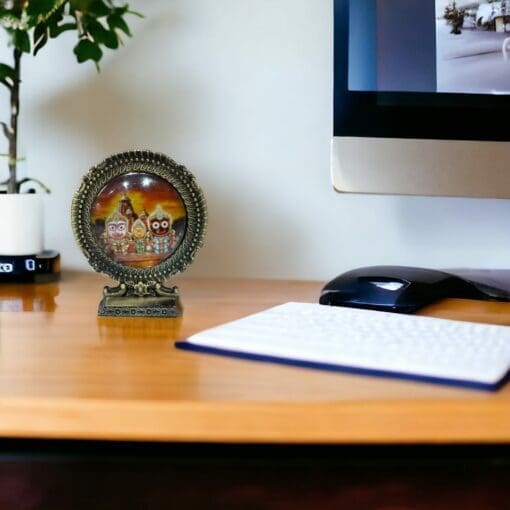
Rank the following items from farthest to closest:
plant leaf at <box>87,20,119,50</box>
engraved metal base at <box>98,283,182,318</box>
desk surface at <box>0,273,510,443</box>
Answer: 1. plant leaf at <box>87,20,119,50</box>
2. engraved metal base at <box>98,283,182,318</box>
3. desk surface at <box>0,273,510,443</box>

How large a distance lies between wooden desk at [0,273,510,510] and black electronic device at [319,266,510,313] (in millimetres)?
221

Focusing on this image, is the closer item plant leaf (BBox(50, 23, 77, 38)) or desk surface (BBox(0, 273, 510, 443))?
desk surface (BBox(0, 273, 510, 443))

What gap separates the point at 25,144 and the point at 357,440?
0.75 meters

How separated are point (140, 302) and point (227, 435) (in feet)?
0.96

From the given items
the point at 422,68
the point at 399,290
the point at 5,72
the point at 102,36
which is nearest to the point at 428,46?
the point at 422,68

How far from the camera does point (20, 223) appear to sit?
89 centimetres

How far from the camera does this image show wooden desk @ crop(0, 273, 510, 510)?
1.47 feet

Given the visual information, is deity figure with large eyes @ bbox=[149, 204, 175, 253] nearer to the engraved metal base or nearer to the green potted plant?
the engraved metal base

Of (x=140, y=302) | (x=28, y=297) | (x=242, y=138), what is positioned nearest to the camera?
(x=140, y=302)

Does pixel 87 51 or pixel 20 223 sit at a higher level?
pixel 87 51

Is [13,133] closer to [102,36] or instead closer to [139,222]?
[102,36]

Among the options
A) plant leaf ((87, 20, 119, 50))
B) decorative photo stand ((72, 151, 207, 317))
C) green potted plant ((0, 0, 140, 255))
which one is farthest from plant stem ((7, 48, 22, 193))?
decorative photo stand ((72, 151, 207, 317))

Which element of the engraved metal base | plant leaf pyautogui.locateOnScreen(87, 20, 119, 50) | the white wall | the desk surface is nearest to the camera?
the desk surface

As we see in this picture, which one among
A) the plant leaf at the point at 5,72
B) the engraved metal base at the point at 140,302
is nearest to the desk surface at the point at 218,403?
the engraved metal base at the point at 140,302
